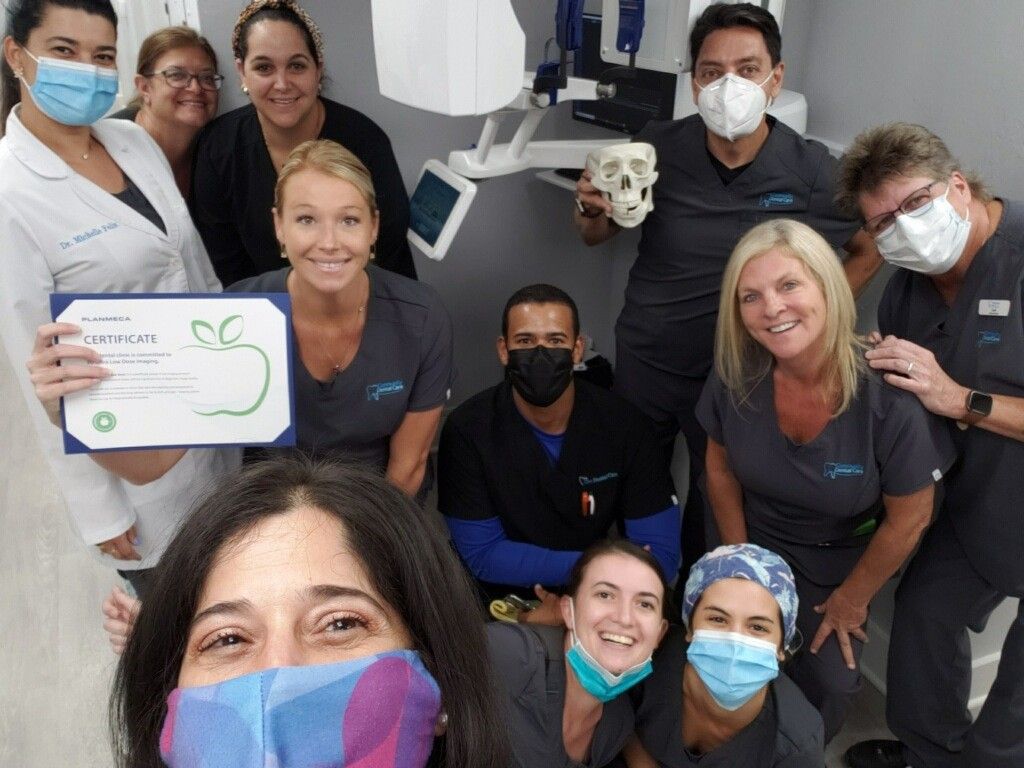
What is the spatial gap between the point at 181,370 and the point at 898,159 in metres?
1.33

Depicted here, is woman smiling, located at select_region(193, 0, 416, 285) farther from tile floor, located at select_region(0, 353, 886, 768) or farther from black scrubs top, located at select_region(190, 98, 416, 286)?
tile floor, located at select_region(0, 353, 886, 768)

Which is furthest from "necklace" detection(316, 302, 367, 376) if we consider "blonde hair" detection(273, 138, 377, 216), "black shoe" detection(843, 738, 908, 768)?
"black shoe" detection(843, 738, 908, 768)

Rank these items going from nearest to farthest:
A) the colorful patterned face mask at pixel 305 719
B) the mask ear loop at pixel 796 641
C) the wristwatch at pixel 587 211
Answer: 1. the colorful patterned face mask at pixel 305 719
2. the mask ear loop at pixel 796 641
3. the wristwatch at pixel 587 211

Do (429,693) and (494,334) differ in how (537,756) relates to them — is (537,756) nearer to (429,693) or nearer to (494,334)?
(429,693)

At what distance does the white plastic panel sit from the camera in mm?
1493

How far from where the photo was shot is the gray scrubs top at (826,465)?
61.4 inches

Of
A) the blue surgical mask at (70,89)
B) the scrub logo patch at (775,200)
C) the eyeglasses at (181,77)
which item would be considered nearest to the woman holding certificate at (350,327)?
the blue surgical mask at (70,89)

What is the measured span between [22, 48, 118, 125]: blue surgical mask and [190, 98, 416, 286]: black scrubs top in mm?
511

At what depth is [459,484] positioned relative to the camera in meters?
2.03

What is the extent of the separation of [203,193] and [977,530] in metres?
1.90

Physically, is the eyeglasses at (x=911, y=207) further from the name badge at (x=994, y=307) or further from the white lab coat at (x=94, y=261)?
the white lab coat at (x=94, y=261)

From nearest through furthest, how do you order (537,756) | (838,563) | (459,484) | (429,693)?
(429,693) → (537,756) → (838,563) → (459,484)

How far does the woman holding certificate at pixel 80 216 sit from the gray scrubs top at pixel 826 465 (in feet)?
3.69

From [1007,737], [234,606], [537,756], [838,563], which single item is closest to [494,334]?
[838,563]
